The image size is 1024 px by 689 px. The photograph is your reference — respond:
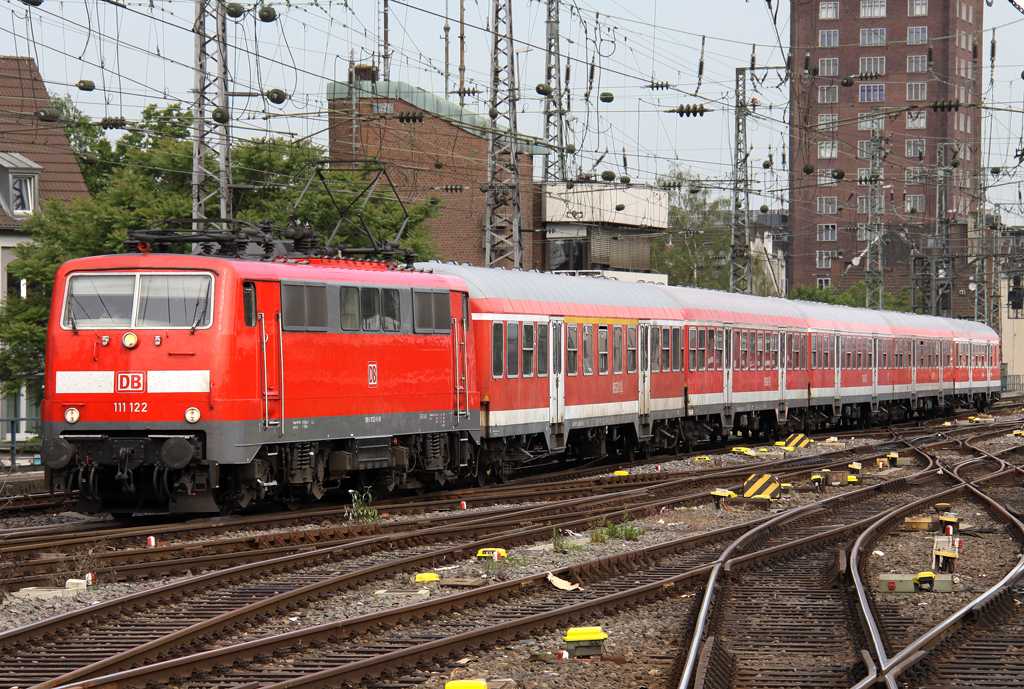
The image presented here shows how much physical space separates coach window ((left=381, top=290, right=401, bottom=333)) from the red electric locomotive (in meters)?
0.03

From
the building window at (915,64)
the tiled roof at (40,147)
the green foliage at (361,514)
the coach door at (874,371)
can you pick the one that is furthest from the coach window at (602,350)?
the building window at (915,64)

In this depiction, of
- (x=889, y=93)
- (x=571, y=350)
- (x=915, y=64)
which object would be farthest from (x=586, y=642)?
(x=889, y=93)

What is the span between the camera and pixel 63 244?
1336 inches

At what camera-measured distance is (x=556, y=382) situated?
23.4m

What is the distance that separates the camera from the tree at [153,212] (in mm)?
32250

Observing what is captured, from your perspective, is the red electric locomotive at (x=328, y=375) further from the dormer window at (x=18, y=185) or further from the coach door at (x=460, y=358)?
the dormer window at (x=18, y=185)

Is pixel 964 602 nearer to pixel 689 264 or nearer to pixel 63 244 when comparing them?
pixel 63 244

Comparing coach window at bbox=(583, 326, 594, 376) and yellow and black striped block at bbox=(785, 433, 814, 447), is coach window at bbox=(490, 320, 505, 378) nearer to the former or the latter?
coach window at bbox=(583, 326, 594, 376)

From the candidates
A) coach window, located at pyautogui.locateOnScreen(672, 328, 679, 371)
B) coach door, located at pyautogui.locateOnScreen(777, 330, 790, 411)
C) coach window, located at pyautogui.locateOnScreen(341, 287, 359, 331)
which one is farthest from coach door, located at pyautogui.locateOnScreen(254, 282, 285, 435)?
coach door, located at pyautogui.locateOnScreen(777, 330, 790, 411)

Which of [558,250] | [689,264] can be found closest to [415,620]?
[558,250]

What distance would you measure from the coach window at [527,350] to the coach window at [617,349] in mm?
3622

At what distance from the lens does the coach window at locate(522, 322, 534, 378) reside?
878 inches

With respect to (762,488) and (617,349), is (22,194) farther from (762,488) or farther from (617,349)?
(762,488)

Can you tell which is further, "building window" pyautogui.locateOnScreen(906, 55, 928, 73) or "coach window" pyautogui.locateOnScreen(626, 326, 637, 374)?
"building window" pyautogui.locateOnScreen(906, 55, 928, 73)
